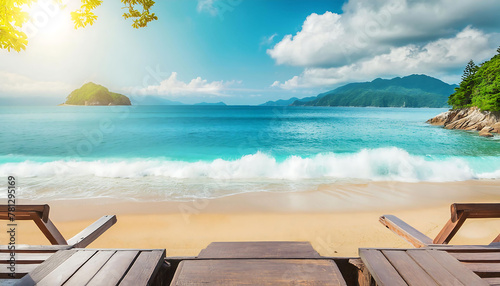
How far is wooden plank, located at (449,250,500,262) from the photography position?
2.49 metres

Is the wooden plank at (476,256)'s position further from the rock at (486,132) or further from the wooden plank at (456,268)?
the rock at (486,132)

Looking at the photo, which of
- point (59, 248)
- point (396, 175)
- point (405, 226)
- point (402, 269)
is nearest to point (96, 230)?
point (59, 248)

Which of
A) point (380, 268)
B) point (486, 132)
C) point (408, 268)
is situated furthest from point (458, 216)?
point (486, 132)

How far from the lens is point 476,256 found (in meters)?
2.54

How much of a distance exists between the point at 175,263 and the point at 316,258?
148cm

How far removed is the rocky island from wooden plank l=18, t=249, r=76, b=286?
136 feet

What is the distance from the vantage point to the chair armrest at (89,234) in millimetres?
2877

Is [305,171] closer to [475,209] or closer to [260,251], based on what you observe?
[475,209]

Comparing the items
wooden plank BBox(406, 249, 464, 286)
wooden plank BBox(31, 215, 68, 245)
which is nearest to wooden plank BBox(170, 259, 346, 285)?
wooden plank BBox(406, 249, 464, 286)

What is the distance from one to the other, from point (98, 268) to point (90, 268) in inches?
3.2

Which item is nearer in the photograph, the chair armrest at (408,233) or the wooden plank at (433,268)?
the wooden plank at (433,268)

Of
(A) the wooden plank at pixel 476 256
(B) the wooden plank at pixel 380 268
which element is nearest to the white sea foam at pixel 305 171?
(A) the wooden plank at pixel 476 256

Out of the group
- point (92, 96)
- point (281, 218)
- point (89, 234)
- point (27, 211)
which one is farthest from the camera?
point (92, 96)

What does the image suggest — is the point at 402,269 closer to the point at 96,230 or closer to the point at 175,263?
the point at 175,263
